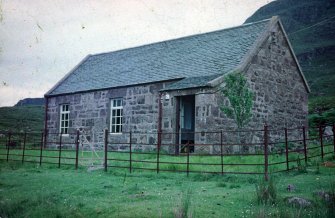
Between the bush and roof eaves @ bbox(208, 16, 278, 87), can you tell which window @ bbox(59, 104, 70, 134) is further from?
the bush

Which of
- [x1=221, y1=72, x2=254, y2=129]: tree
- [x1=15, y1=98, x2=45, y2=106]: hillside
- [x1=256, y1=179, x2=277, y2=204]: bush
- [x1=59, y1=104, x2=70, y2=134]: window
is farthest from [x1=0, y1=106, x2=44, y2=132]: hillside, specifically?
[x1=256, y1=179, x2=277, y2=204]: bush

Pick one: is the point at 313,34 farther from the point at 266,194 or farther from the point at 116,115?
the point at 266,194

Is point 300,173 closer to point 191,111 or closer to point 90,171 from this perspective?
point 90,171

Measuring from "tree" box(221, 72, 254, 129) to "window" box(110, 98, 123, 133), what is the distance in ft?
23.1

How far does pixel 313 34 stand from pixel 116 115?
Result: 7510cm

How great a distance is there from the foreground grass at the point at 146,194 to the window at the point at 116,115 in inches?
306

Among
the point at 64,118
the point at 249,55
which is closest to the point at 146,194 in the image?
the point at 249,55

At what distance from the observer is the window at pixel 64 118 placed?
23.2 metres

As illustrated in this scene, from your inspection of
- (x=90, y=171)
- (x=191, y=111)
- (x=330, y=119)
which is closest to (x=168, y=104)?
(x=191, y=111)

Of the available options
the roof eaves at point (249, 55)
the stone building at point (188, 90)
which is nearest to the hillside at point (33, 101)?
the stone building at point (188, 90)

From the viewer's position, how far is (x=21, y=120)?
139ft

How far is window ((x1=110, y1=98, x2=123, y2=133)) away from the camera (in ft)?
64.8

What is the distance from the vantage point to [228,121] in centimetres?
1586

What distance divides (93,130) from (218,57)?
857cm
